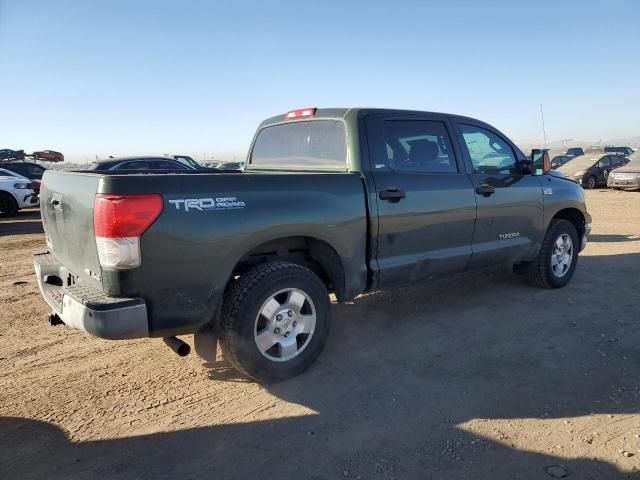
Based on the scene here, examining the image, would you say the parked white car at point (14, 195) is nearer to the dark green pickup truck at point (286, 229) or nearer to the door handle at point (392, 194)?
the dark green pickup truck at point (286, 229)

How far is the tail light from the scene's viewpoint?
2699 millimetres

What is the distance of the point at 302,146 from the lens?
4523 mm

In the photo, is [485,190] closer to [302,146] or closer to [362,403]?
[302,146]

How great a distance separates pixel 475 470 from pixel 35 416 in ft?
8.63

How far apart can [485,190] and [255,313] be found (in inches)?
103

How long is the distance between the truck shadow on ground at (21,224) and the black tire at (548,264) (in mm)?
10072

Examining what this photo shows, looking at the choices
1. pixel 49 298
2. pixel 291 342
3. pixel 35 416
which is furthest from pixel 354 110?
pixel 35 416

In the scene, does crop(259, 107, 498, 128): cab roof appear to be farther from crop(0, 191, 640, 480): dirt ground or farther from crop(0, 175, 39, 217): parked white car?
crop(0, 175, 39, 217): parked white car

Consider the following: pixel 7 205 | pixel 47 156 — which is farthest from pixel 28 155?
pixel 7 205

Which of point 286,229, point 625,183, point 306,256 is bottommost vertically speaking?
point 625,183

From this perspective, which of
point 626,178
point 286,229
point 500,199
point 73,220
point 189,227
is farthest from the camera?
point 626,178

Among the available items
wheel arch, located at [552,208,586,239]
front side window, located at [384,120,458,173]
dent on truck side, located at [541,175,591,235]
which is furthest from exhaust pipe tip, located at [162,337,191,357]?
wheel arch, located at [552,208,586,239]

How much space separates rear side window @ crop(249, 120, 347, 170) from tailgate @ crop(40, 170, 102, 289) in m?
1.93

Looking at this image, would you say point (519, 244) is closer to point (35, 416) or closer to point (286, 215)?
point (286, 215)
